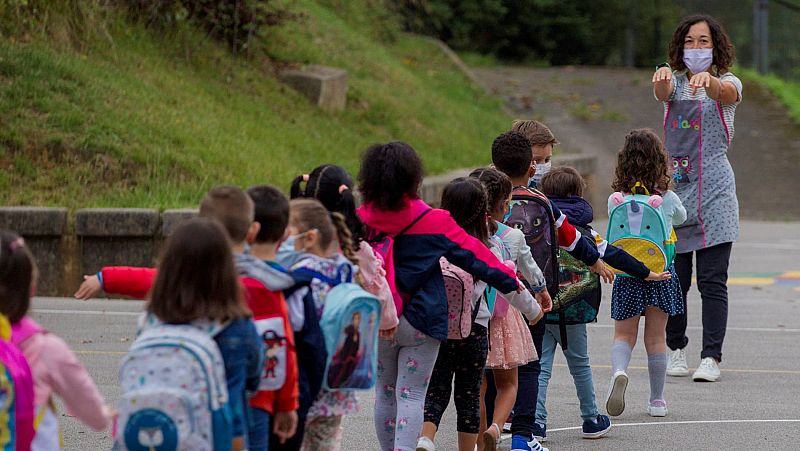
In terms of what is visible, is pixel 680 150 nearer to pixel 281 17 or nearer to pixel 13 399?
pixel 13 399

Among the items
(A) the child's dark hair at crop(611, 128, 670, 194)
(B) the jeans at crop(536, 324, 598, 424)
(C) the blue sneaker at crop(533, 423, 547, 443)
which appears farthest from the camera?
(A) the child's dark hair at crop(611, 128, 670, 194)

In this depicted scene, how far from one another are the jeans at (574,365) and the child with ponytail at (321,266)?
206 cm

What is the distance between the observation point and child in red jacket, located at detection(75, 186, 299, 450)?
14.1 feet

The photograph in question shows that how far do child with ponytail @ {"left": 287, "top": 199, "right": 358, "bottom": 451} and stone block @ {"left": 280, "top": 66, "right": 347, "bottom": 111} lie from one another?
1359 centimetres

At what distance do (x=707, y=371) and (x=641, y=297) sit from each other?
4.33 ft

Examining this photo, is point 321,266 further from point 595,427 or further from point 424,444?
point 595,427

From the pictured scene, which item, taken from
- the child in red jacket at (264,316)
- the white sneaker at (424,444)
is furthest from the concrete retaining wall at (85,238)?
the child in red jacket at (264,316)

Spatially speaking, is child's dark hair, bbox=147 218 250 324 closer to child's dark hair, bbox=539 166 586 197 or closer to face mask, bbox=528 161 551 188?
child's dark hair, bbox=539 166 586 197

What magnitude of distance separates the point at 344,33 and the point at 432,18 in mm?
9055

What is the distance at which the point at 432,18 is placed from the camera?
31.7 m

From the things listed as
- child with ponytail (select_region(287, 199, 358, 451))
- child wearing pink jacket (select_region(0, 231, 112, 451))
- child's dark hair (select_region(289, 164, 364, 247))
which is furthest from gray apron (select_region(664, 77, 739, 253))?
child wearing pink jacket (select_region(0, 231, 112, 451))

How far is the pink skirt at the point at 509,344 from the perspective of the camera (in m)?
6.14

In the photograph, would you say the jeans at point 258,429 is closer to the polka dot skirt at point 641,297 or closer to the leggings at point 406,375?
the leggings at point 406,375

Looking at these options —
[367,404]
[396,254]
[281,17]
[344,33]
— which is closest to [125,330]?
[367,404]
